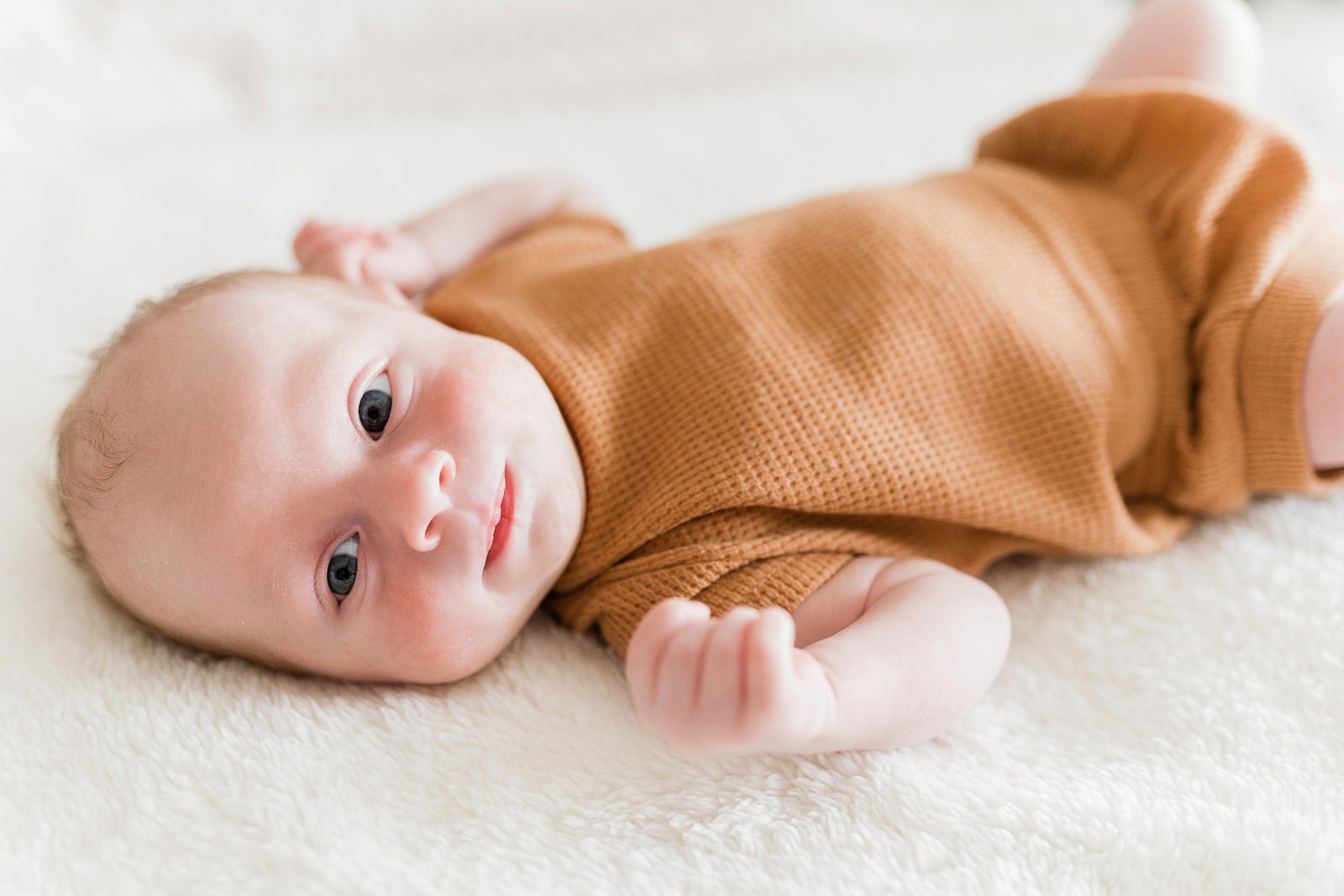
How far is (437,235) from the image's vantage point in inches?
58.9

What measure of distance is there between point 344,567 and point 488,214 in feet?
2.16

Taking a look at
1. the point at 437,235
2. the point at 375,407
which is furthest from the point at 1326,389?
the point at 437,235

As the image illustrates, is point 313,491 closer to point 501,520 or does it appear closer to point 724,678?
point 501,520

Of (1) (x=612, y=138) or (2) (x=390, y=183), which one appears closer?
(2) (x=390, y=183)

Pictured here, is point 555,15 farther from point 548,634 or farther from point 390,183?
point 548,634

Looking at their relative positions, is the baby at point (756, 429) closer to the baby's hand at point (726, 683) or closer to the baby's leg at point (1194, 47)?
the baby's hand at point (726, 683)

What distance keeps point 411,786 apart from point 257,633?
0.22 m

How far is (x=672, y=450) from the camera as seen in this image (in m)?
1.11

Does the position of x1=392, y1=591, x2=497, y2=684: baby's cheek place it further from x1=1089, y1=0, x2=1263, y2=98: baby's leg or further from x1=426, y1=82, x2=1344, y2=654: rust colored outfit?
x1=1089, y1=0, x2=1263, y2=98: baby's leg

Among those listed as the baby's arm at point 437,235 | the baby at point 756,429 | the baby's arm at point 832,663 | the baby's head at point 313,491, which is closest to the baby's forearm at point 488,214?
the baby's arm at point 437,235

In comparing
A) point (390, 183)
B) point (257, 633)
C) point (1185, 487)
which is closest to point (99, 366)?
point (257, 633)

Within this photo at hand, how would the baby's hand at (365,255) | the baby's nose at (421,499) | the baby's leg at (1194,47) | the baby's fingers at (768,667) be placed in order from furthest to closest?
the baby's leg at (1194,47) → the baby's hand at (365,255) → the baby's nose at (421,499) → the baby's fingers at (768,667)

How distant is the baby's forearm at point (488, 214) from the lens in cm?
150

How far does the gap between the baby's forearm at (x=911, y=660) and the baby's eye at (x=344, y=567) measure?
42cm
